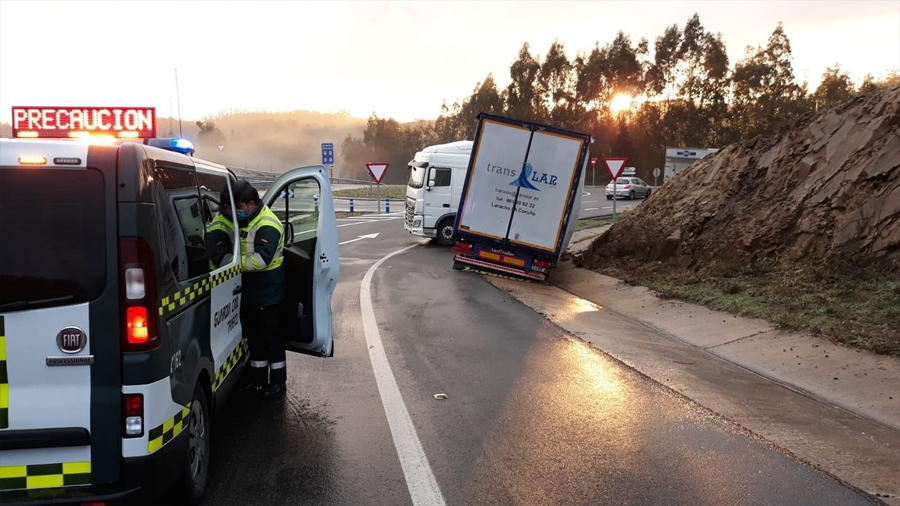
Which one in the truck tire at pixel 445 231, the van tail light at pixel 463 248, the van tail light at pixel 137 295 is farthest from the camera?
the truck tire at pixel 445 231

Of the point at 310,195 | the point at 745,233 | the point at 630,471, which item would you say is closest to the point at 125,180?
the point at 310,195

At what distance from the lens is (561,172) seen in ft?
44.5

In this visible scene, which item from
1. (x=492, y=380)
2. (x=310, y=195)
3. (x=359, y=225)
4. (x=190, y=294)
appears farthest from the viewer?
(x=359, y=225)

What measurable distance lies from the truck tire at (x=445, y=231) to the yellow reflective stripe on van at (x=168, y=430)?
53.1ft

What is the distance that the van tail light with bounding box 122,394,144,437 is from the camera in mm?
3055

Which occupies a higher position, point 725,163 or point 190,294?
point 725,163

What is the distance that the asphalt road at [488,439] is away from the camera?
403 cm

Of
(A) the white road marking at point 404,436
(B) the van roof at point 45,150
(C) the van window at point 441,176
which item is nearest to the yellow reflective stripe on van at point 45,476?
(B) the van roof at point 45,150

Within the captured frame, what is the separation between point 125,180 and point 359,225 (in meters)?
23.7

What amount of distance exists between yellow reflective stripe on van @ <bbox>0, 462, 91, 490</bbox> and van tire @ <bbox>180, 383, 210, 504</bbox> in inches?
22.5

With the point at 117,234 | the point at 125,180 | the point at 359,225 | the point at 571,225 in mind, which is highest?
the point at 125,180

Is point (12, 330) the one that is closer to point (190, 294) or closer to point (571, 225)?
point (190, 294)

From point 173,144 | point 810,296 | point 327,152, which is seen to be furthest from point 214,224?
point 327,152

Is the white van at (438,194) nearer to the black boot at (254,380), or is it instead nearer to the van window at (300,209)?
the van window at (300,209)
